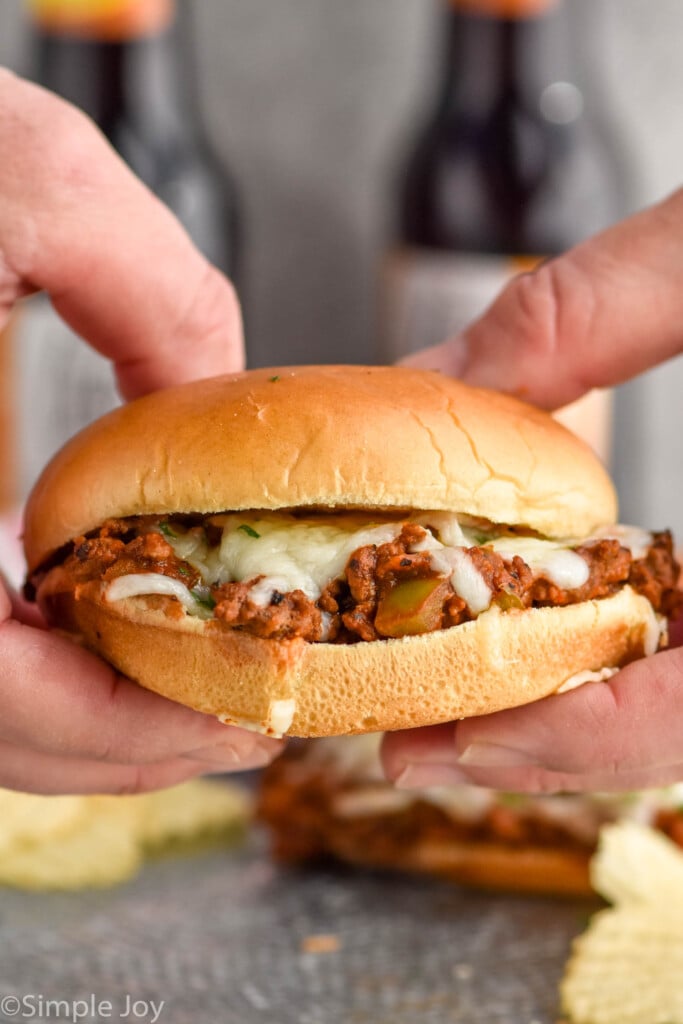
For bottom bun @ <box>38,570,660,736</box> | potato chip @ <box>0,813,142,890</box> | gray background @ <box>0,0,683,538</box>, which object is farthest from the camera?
gray background @ <box>0,0,683,538</box>

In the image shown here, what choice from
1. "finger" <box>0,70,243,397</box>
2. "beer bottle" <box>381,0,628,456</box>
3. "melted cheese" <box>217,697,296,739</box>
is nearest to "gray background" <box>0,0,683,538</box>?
"beer bottle" <box>381,0,628,456</box>

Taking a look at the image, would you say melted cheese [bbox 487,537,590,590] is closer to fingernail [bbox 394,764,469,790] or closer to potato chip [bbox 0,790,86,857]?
fingernail [bbox 394,764,469,790]

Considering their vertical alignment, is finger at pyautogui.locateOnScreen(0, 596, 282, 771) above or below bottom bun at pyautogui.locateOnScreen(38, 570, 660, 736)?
Result: below

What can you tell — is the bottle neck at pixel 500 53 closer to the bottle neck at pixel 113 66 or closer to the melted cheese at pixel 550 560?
the bottle neck at pixel 113 66

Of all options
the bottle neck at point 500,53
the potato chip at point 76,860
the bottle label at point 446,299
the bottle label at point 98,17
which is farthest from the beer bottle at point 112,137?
the potato chip at point 76,860

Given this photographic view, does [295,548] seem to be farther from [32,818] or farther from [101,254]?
[32,818]

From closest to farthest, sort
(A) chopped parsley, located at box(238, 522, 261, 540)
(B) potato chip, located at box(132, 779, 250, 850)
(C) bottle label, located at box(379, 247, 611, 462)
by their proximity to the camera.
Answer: (A) chopped parsley, located at box(238, 522, 261, 540), (B) potato chip, located at box(132, 779, 250, 850), (C) bottle label, located at box(379, 247, 611, 462)

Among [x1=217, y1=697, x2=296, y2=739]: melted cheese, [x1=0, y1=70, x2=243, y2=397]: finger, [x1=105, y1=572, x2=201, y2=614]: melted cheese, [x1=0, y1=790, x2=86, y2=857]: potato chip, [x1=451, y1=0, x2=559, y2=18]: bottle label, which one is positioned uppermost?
[x1=451, y1=0, x2=559, y2=18]: bottle label
